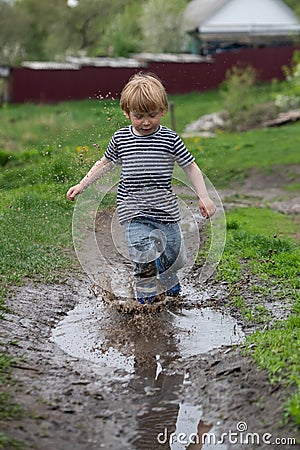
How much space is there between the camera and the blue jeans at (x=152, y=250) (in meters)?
5.77

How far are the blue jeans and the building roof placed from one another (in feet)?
129

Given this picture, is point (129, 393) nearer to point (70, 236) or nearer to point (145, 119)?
point (145, 119)

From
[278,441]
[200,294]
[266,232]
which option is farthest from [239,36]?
[278,441]

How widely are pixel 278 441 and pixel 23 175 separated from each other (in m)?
8.61

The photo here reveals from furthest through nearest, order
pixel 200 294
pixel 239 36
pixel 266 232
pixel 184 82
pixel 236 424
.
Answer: pixel 239 36, pixel 184 82, pixel 266 232, pixel 200 294, pixel 236 424

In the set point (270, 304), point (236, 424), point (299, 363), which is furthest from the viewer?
point (270, 304)

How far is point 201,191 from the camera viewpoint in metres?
5.64

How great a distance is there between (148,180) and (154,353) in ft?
4.13

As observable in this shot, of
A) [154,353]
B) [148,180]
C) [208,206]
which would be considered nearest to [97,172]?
[148,180]

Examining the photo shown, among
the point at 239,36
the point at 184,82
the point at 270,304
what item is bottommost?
the point at 270,304

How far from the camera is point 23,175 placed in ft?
38.6

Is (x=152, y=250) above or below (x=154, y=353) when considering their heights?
above

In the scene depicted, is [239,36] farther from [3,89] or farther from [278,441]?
[278,441]

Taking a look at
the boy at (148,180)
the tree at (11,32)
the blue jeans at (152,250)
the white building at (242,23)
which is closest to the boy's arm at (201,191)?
the boy at (148,180)
